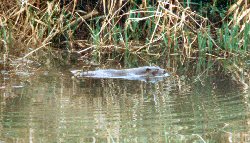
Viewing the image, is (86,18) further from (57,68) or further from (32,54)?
(57,68)

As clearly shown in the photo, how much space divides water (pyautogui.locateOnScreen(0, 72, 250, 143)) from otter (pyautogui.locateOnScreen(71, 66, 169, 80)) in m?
0.20

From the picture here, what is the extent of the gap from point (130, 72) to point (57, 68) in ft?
3.33

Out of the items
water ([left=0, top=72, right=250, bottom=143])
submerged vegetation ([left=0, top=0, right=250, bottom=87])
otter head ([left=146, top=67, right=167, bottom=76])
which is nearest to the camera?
water ([left=0, top=72, right=250, bottom=143])

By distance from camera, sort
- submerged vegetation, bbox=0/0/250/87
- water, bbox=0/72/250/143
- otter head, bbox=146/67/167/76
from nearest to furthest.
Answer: water, bbox=0/72/250/143
otter head, bbox=146/67/167/76
submerged vegetation, bbox=0/0/250/87

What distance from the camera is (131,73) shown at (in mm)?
7066

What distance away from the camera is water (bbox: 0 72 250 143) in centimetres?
439

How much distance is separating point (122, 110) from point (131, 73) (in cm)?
187

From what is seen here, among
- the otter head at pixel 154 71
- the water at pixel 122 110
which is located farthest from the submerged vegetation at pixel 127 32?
the water at pixel 122 110

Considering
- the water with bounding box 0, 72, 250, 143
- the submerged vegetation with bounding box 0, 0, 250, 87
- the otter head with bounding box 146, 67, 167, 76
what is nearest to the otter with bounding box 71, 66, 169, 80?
the otter head with bounding box 146, 67, 167, 76

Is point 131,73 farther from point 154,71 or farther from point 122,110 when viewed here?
point 122,110

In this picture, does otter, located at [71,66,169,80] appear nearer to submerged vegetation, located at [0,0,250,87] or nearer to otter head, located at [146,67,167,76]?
otter head, located at [146,67,167,76]

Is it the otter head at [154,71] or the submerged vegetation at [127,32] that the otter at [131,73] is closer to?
the otter head at [154,71]

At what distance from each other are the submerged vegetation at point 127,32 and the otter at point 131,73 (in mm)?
483

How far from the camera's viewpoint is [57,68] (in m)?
7.65
